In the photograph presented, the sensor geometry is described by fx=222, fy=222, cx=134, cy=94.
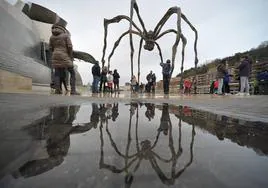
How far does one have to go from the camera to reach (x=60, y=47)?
7062mm

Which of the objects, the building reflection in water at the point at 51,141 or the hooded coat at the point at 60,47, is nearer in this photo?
the building reflection in water at the point at 51,141

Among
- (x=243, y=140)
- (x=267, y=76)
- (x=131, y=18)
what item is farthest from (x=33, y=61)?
(x=267, y=76)

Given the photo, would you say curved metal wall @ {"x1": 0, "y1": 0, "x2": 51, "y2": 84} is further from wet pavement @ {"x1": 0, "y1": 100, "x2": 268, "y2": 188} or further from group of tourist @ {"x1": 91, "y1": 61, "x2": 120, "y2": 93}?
wet pavement @ {"x1": 0, "y1": 100, "x2": 268, "y2": 188}

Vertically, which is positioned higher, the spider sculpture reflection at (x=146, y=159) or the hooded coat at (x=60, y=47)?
the hooded coat at (x=60, y=47)

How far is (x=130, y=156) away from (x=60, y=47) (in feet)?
21.5

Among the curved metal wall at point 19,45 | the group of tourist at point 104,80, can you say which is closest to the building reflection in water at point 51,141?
the curved metal wall at point 19,45

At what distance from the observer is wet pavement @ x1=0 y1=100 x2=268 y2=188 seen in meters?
0.93

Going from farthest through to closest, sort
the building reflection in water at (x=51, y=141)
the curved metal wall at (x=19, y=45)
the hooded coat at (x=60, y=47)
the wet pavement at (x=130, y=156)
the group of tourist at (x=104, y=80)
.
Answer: the group of tourist at (x=104, y=80), the curved metal wall at (x=19, y=45), the hooded coat at (x=60, y=47), the building reflection in water at (x=51, y=141), the wet pavement at (x=130, y=156)

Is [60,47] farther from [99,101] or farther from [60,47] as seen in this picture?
[99,101]

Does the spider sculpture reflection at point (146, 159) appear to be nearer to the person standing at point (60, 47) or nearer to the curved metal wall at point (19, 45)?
the person standing at point (60, 47)

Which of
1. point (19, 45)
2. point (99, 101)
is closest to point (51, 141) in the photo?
point (99, 101)

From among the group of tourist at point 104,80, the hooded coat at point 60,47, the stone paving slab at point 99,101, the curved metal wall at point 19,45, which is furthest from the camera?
the group of tourist at point 104,80

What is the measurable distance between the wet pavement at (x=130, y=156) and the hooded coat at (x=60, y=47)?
5432 millimetres

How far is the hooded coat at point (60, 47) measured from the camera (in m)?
7.03
